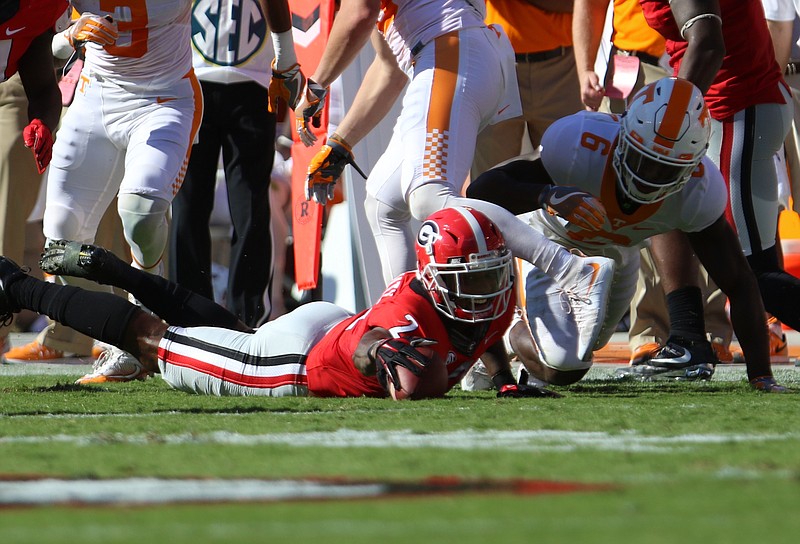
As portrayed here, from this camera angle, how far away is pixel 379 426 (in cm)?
319

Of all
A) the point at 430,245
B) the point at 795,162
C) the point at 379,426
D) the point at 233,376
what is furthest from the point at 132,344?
the point at 795,162

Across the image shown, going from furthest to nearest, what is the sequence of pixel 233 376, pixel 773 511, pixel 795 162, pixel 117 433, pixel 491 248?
pixel 795 162, pixel 233 376, pixel 491 248, pixel 117 433, pixel 773 511

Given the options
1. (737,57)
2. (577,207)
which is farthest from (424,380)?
(737,57)

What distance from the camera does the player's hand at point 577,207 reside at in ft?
13.8

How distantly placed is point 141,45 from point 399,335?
178cm

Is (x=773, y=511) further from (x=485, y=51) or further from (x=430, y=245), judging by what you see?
(x=485, y=51)

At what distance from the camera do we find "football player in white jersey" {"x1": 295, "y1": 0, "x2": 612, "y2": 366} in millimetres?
4164

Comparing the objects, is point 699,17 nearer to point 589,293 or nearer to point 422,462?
point 589,293

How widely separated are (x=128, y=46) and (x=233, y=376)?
4.75 feet

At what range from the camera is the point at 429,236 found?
3.93 meters

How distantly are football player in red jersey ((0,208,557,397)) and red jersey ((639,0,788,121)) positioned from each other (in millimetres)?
1450

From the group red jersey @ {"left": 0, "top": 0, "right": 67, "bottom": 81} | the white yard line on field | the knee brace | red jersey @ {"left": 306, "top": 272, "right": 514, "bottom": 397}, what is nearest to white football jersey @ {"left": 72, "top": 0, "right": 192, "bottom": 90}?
red jersey @ {"left": 0, "top": 0, "right": 67, "bottom": 81}

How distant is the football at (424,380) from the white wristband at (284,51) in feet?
5.37

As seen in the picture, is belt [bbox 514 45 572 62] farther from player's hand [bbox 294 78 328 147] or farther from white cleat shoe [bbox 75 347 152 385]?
white cleat shoe [bbox 75 347 152 385]
